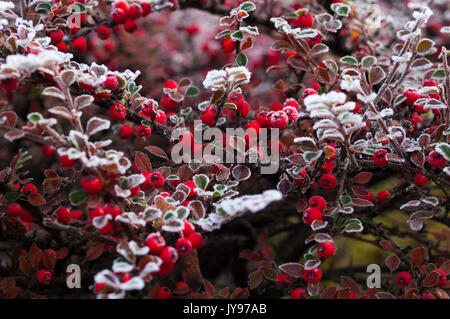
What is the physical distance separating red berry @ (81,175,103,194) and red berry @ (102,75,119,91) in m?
0.34

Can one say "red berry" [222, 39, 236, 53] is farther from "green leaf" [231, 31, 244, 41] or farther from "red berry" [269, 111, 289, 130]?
"red berry" [269, 111, 289, 130]

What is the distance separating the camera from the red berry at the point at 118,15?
150 centimetres

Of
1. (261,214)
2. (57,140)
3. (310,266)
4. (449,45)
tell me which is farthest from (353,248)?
(57,140)

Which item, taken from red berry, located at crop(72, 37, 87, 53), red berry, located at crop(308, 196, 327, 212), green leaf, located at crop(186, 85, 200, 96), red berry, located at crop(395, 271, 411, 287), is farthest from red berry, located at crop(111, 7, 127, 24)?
red berry, located at crop(395, 271, 411, 287)

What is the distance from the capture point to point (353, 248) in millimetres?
2746

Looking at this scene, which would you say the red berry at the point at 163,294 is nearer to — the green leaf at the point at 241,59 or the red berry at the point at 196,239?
the red berry at the point at 196,239

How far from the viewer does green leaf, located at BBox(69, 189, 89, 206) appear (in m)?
1.00

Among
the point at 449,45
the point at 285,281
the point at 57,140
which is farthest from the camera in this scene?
the point at 449,45

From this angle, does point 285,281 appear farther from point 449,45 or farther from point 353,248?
point 449,45

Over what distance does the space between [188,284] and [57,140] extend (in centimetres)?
61

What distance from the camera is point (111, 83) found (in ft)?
3.98

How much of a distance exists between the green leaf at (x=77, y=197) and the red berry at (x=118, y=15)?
30.6 inches

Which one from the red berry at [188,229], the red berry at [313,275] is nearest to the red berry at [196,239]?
the red berry at [188,229]

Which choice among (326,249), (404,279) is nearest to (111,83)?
(326,249)
